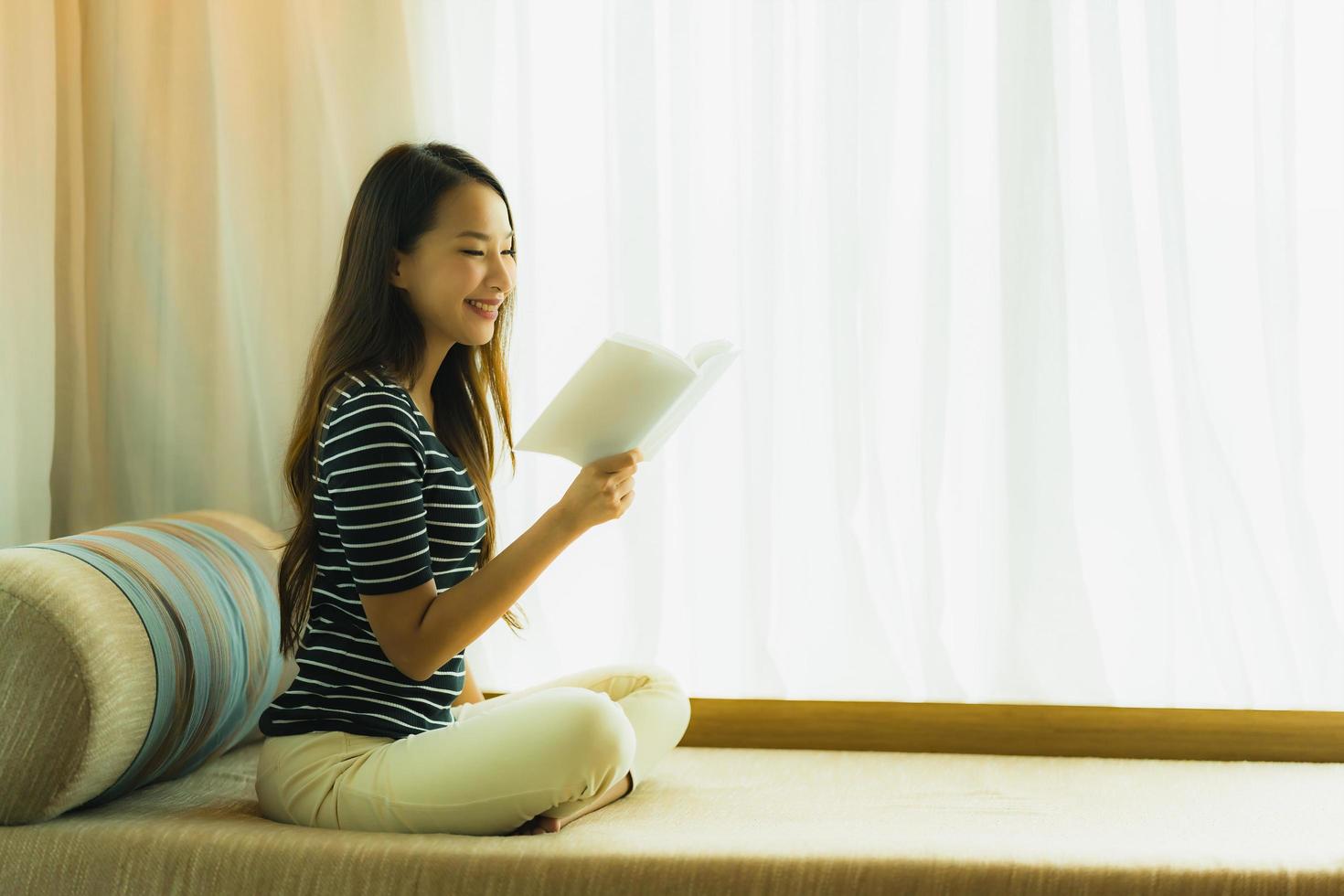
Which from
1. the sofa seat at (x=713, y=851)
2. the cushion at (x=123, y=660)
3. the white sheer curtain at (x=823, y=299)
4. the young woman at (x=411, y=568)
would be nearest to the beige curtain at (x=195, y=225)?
the white sheer curtain at (x=823, y=299)

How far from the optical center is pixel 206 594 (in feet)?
4.40

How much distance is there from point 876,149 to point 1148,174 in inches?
14.8

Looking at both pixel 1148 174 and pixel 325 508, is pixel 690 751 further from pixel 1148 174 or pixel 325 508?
pixel 1148 174

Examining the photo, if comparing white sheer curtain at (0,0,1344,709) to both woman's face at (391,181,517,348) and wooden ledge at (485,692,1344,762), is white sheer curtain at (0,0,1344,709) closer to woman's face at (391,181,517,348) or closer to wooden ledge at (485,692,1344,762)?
wooden ledge at (485,692,1344,762)

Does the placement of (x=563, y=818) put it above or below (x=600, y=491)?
below

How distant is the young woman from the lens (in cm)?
114

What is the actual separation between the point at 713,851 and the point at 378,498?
470 mm

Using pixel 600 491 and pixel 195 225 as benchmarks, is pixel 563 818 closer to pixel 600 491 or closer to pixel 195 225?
pixel 600 491

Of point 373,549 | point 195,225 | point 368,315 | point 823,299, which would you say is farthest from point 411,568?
point 195,225

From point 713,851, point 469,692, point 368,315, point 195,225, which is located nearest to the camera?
point 713,851

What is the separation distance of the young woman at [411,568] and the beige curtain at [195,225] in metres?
0.44

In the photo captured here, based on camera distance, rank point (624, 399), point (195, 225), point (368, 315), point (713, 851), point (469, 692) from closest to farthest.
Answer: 1. point (713, 851)
2. point (624, 399)
3. point (368, 315)
4. point (469, 692)
5. point (195, 225)

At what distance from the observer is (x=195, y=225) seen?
1755 mm

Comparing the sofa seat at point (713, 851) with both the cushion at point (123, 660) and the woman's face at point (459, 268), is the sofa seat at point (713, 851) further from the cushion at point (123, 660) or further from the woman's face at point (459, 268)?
the woman's face at point (459, 268)
